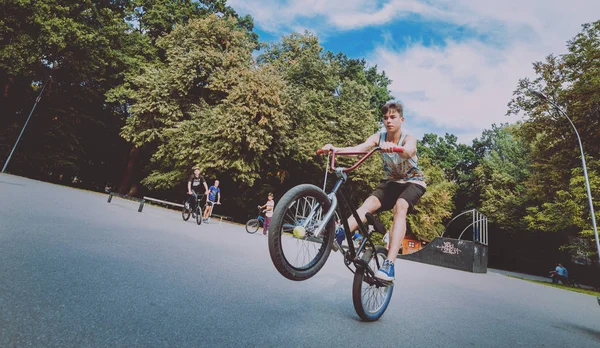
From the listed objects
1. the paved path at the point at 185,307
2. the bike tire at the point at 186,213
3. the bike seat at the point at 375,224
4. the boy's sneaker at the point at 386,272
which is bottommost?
the paved path at the point at 185,307

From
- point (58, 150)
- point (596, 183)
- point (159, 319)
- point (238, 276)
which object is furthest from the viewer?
point (58, 150)

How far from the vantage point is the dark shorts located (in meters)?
3.57

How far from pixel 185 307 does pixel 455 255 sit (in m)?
15.0

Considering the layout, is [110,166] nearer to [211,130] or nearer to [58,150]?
[58,150]

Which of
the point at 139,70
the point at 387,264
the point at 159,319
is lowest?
the point at 159,319

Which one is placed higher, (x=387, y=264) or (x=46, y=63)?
(x=46, y=63)

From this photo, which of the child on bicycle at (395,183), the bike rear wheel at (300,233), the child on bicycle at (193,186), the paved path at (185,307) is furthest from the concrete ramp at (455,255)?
the bike rear wheel at (300,233)

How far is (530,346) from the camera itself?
3197 millimetres

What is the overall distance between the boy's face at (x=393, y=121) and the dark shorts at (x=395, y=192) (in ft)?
2.06


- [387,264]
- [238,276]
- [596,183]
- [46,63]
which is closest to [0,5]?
[46,63]

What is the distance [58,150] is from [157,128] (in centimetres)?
914

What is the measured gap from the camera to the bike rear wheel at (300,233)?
259 centimetres

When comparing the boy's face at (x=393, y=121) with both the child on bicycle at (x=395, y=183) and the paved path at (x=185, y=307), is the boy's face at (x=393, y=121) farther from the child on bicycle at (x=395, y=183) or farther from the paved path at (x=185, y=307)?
the paved path at (x=185, y=307)

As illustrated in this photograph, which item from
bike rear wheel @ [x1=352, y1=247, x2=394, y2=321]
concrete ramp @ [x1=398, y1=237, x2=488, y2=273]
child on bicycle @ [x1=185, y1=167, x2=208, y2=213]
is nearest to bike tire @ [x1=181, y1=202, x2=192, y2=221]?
child on bicycle @ [x1=185, y1=167, x2=208, y2=213]
